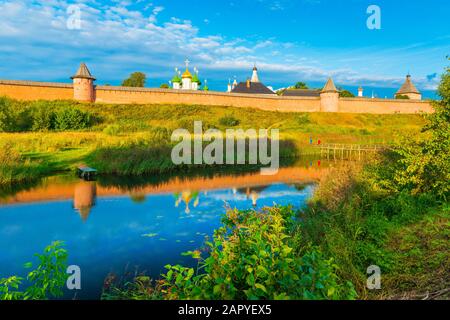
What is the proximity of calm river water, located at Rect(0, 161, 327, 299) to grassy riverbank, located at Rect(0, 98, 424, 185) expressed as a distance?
1.87 m

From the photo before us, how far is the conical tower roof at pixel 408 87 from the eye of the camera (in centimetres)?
6061

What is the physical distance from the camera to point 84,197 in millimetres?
12641

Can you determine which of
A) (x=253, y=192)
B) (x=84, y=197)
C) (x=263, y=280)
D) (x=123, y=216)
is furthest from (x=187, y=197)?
(x=263, y=280)

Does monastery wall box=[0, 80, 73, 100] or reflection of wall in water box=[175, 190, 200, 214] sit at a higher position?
monastery wall box=[0, 80, 73, 100]

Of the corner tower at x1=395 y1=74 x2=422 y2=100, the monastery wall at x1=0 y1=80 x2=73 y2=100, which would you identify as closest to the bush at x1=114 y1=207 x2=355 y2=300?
the monastery wall at x1=0 y1=80 x2=73 y2=100

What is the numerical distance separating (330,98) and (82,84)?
32.9 m

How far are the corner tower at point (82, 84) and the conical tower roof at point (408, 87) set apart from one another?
5130cm

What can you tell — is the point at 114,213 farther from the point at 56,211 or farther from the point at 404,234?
the point at 404,234

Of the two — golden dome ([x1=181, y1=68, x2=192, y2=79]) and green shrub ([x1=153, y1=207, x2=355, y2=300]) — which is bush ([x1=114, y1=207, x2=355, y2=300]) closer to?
green shrub ([x1=153, y1=207, x2=355, y2=300])

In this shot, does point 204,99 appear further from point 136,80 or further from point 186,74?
point 136,80

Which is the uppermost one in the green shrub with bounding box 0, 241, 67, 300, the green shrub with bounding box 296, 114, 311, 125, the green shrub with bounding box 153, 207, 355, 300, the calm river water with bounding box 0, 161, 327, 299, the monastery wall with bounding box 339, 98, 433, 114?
the monastery wall with bounding box 339, 98, 433, 114

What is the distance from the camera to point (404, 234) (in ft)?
19.7

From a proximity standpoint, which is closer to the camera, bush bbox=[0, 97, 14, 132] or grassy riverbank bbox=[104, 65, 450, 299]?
grassy riverbank bbox=[104, 65, 450, 299]

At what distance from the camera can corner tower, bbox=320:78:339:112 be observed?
49781 millimetres
